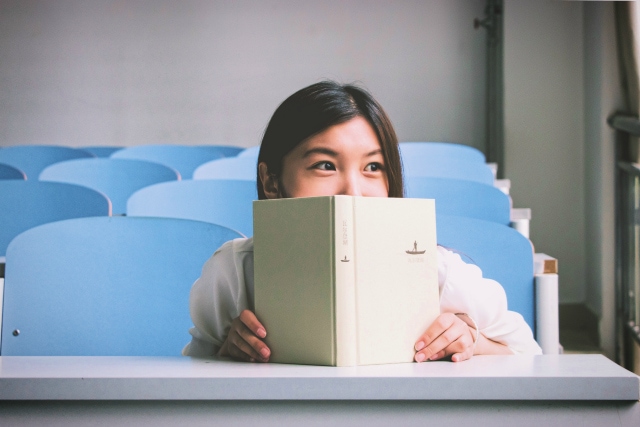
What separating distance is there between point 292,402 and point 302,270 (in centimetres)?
18

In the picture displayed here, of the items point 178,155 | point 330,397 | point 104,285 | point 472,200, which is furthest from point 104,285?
point 178,155

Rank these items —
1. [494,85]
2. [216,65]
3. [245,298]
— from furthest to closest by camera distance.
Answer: [216,65] < [494,85] < [245,298]

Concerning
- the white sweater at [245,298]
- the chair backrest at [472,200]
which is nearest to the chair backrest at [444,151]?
the chair backrest at [472,200]

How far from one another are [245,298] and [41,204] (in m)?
1.38

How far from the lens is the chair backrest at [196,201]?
2.23 metres

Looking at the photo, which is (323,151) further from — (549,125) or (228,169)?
(549,125)

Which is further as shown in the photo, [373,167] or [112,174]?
[112,174]

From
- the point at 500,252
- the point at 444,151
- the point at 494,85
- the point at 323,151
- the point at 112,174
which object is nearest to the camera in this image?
the point at 323,151

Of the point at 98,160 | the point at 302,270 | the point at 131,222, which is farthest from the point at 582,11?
the point at 302,270

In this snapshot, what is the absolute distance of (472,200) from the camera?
7.19 feet

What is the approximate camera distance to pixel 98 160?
3.31 m

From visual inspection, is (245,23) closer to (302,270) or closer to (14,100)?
(14,100)

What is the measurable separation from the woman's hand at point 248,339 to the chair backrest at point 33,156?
3.75 m

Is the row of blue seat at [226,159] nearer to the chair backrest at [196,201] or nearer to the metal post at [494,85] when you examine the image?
the chair backrest at [196,201]
